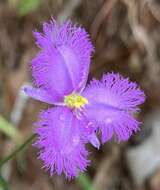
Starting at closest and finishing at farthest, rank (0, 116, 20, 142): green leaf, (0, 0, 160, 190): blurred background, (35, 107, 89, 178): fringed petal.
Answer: (35, 107, 89, 178): fringed petal < (0, 116, 20, 142): green leaf < (0, 0, 160, 190): blurred background

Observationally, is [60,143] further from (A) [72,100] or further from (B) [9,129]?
(B) [9,129]

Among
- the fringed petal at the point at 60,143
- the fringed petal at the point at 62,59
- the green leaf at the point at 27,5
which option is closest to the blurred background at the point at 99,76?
the green leaf at the point at 27,5

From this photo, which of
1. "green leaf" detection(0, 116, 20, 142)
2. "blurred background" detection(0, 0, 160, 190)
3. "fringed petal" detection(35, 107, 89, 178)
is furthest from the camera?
"blurred background" detection(0, 0, 160, 190)

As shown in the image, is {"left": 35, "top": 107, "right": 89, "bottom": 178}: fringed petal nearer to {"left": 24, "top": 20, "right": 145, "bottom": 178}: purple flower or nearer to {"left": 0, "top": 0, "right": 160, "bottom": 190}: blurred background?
{"left": 24, "top": 20, "right": 145, "bottom": 178}: purple flower

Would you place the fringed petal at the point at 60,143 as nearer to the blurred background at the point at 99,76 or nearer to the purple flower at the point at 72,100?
the purple flower at the point at 72,100

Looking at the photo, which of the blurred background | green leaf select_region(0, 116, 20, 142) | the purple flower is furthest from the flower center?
the blurred background

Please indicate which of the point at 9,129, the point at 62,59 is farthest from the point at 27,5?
the point at 62,59

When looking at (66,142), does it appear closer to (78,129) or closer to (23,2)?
(78,129)

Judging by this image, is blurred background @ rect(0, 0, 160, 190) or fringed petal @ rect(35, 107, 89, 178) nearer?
fringed petal @ rect(35, 107, 89, 178)
